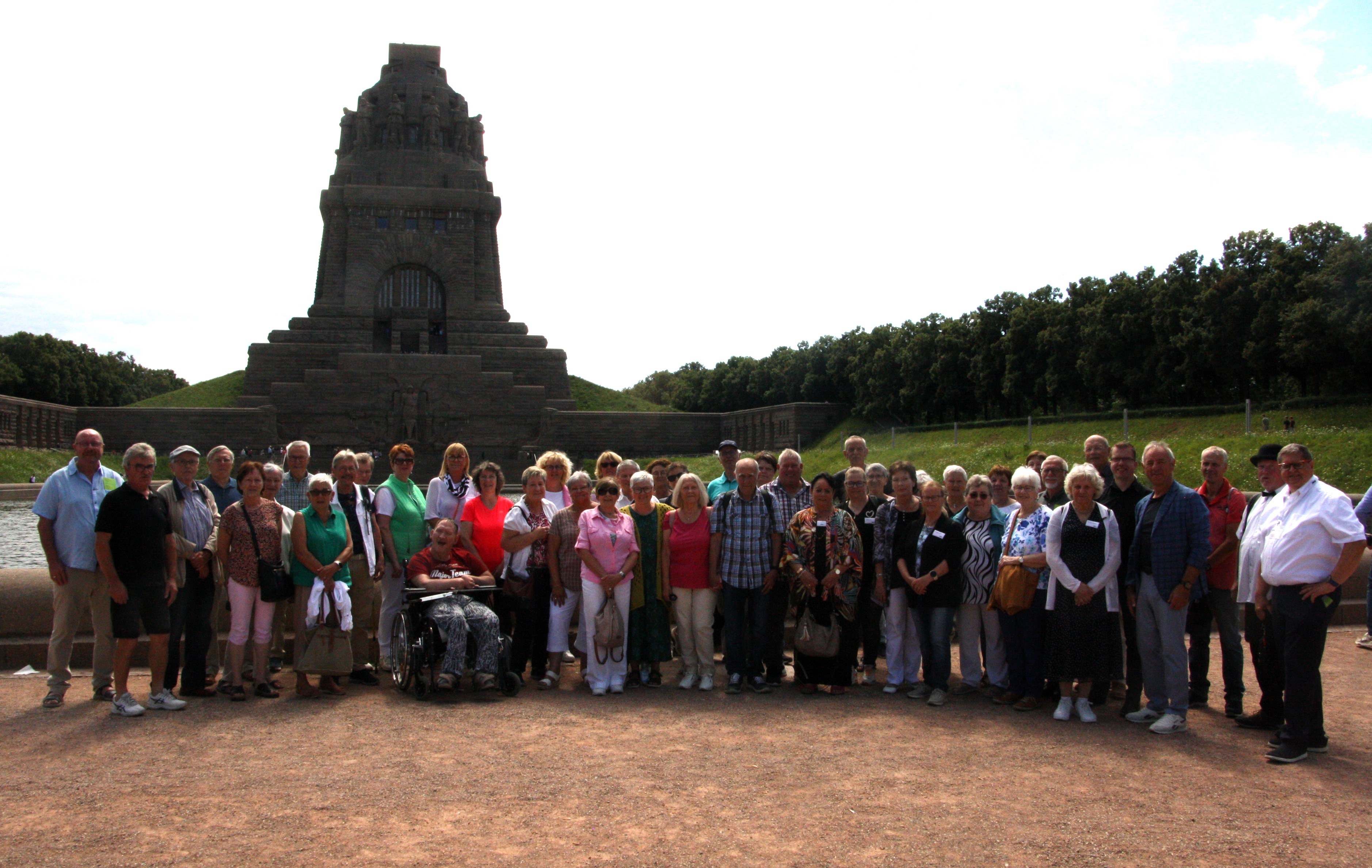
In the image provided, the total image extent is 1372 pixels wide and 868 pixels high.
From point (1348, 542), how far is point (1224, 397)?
108 feet

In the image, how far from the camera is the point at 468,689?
7301 millimetres

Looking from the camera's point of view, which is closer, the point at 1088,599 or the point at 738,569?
the point at 1088,599

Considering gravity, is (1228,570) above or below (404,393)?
below

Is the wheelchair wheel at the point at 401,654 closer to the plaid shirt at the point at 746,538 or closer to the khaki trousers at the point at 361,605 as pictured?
the khaki trousers at the point at 361,605

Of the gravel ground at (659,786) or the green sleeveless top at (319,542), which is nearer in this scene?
the gravel ground at (659,786)

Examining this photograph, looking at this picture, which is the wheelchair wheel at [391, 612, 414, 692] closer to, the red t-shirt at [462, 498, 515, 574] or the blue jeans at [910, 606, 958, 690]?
the red t-shirt at [462, 498, 515, 574]

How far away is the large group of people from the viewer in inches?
250

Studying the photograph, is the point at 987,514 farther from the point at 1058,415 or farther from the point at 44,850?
the point at 1058,415

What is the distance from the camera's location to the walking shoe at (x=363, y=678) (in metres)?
7.51

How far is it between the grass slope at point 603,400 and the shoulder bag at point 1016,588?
39307mm

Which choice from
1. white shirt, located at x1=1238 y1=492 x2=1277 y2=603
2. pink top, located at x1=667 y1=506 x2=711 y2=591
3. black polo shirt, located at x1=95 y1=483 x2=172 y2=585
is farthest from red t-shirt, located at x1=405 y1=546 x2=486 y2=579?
white shirt, located at x1=1238 y1=492 x2=1277 y2=603

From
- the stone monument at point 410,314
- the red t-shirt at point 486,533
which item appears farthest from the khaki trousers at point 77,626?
the stone monument at point 410,314

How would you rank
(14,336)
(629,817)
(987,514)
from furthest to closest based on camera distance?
(14,336)
(987,514)
(629,817)

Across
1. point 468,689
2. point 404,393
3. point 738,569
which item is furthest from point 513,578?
point 404,393
